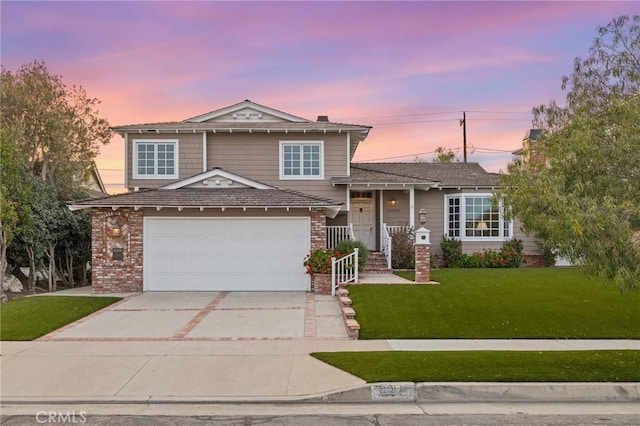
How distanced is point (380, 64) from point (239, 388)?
13046 mm

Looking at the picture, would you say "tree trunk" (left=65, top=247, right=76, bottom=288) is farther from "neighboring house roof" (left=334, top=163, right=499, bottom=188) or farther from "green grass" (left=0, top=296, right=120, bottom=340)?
"neighboring house roof" (left=334, top=163, right=499, bottom=188)

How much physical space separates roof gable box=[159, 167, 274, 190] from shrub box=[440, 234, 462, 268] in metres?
7.83

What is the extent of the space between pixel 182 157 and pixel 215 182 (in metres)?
2.71

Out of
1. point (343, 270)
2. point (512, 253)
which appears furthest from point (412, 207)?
point (343, 270)

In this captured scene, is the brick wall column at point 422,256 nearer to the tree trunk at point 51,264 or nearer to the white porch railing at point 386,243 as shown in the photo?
the white porch railing at point 386,243

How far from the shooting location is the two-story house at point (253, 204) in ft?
48.3

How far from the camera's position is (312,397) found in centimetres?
600

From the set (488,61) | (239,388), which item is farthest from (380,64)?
(239,388)

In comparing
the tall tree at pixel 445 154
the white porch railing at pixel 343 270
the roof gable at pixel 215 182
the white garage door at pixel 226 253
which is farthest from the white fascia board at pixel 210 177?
the tall tree at pixel 445 154

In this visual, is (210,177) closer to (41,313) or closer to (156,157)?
(156,157)

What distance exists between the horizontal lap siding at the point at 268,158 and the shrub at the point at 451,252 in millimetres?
4770

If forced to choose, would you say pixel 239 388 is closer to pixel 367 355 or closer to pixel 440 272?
pixel 367 355

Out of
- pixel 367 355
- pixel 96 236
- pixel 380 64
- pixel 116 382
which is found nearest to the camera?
pixel 116 382

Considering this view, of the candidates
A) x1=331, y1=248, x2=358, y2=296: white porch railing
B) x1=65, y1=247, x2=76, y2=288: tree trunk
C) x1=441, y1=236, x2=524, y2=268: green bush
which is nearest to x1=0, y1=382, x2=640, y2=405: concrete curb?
x1=331, y1=248, x2=358, y2=296: white porch railing
